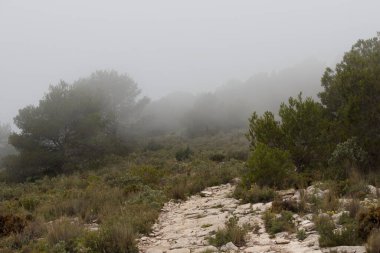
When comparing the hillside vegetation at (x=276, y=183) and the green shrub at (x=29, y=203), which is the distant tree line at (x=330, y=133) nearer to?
the hillside vegetation at (x=276, y=183)

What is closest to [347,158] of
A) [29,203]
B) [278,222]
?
[278,222]

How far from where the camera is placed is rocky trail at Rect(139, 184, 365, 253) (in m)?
6.25

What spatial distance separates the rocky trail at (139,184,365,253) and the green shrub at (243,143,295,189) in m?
0.89

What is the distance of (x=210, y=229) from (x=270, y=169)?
340 centimetres

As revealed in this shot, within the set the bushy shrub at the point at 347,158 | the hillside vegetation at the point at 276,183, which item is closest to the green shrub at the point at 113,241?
the hillside vegetation at the point at 276,183

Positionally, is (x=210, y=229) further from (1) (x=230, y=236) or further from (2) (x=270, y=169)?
(2) (x=270, y=169)

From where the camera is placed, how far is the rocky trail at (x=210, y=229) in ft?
20.5

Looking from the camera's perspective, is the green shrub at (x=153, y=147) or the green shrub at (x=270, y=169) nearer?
the green shrub at (x=270, y=169)


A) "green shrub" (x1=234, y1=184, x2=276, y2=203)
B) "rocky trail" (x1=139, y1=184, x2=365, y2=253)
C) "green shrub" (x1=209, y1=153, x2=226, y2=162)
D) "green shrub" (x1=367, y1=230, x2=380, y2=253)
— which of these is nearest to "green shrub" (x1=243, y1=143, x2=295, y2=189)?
"green shrub" (x1=234, y1=184, x2=276, y2=203)

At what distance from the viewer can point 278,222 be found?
7.07m

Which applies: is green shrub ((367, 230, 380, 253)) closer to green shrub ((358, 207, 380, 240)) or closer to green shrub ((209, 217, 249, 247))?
green shrub ((358, 207, 380, 240))

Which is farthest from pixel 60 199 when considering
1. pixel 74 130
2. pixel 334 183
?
pixel 74 130

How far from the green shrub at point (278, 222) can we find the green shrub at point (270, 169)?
8.97 feet

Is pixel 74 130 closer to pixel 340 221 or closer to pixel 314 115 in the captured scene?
pixel 314 115
